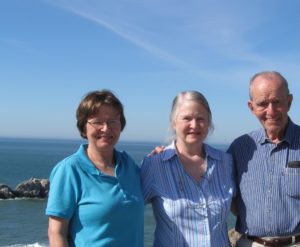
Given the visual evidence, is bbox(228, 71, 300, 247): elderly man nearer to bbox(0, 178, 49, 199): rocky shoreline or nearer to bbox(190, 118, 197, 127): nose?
bbox(190, 118, 197, 127): nose

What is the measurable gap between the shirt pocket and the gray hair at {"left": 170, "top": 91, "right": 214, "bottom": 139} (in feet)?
3.21

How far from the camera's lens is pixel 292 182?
4.95 m

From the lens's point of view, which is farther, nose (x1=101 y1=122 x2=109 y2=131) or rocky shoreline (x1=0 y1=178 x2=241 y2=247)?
rocky shoreline (x1=0 y1=178 x2=241 y2=247)

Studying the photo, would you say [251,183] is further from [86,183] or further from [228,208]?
[86,183]

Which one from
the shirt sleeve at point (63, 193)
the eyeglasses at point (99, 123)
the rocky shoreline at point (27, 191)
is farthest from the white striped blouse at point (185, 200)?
the rocky shoreline at point (27, 191)

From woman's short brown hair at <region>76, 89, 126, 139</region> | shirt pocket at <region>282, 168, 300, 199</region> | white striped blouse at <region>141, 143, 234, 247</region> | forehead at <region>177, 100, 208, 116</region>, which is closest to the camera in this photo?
woman's short brown hair at <region>76, 89, 126, 139</region>

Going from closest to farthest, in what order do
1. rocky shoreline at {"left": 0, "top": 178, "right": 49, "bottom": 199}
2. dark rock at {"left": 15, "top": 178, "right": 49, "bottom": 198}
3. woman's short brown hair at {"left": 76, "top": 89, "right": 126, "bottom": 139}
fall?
woman's short brown hair at {"left": 76, "top": 89, "right": 126, "bottom": 139}, rocky shoreline at {"left": 0, "top": 178, "right": 49, "bottom": 199}, dark rock at {"left": 15, "top": 178, "right": 49, "bottom": 198}

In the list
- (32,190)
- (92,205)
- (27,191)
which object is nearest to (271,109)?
(92,205)

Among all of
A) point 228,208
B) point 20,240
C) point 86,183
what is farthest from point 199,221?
point 20,240

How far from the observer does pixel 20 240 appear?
35.3 meters

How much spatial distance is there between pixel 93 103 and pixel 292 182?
2353 mm

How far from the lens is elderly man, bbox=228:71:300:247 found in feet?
16.2

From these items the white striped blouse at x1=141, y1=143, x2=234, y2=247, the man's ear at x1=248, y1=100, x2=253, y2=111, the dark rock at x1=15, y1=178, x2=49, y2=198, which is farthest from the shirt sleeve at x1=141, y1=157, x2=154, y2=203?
the dark rock at x1=15, y1=178, x2=49, y2=198

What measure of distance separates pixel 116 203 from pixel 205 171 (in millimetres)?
1215
